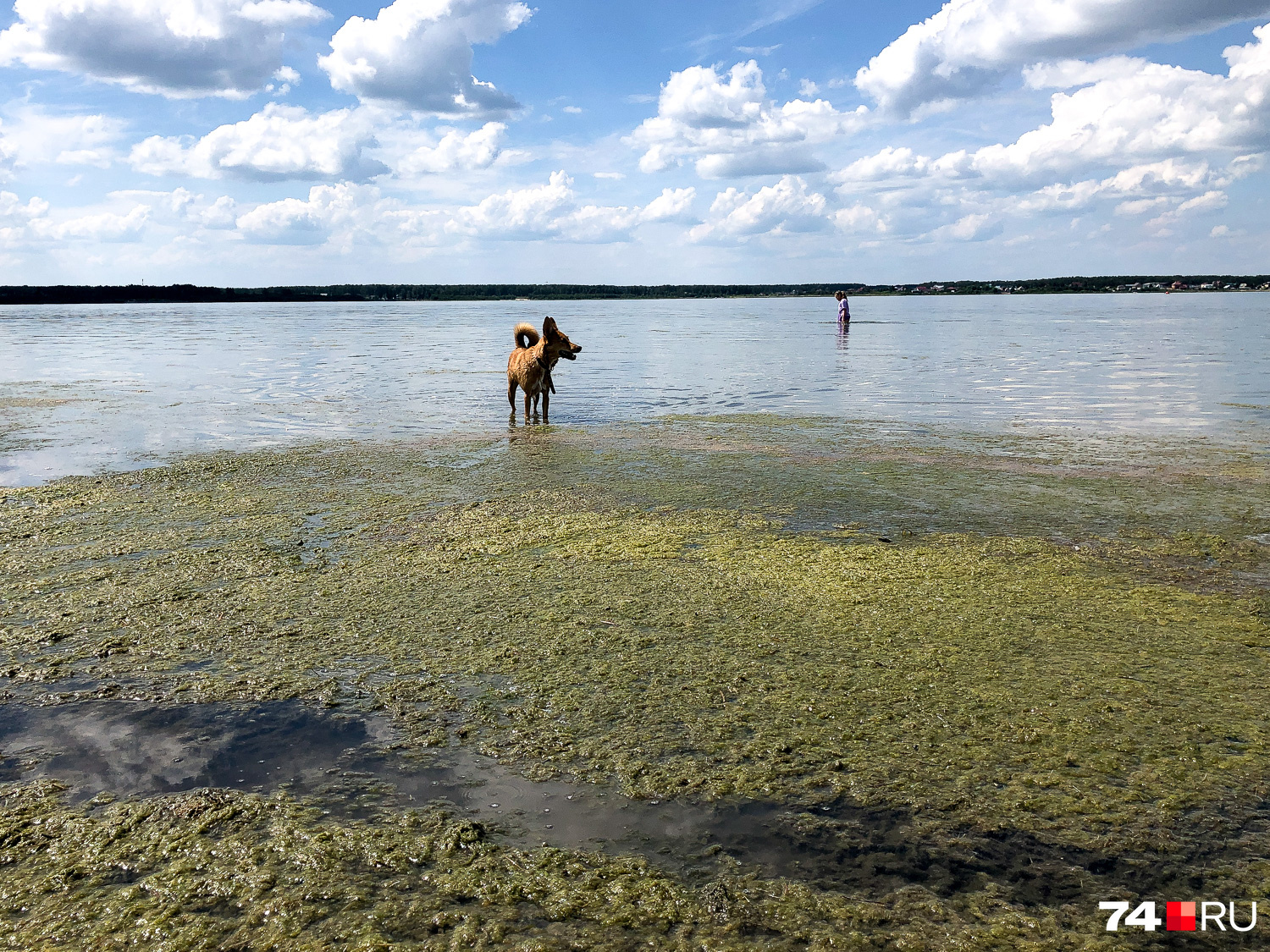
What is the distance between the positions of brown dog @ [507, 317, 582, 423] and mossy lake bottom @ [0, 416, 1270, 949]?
21.1 ft

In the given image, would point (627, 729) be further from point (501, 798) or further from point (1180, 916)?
point (1180, 916)

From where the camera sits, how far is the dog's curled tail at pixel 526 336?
13.3 m

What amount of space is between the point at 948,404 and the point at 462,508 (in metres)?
10.7

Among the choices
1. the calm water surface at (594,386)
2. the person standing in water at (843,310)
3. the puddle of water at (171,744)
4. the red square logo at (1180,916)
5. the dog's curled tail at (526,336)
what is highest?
the person standing in water at (843,310)

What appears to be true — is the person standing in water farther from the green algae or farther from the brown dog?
the green algae

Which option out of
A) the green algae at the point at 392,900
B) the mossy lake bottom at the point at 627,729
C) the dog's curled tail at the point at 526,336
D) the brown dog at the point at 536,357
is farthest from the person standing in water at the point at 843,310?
the green algae at the point at 392,900

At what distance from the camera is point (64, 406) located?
47.4 feet

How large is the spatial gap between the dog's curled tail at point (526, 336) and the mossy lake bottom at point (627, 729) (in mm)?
7041

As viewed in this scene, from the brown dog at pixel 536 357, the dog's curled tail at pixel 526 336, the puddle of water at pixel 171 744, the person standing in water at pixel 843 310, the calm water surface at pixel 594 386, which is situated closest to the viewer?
the puddle of water at pixel 171 744

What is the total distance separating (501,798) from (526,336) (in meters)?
11.4

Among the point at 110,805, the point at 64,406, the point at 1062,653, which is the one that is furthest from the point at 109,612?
the point at 64,406

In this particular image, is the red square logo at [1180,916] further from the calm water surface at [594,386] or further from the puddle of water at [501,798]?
the calm water surface at [594,386]

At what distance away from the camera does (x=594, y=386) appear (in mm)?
19141

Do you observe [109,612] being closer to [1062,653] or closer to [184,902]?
[184,902]
